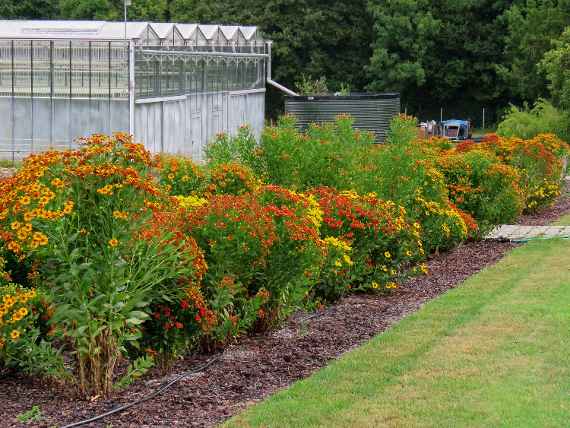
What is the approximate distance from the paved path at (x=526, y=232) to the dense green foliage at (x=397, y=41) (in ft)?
115

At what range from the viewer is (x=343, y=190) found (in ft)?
39.9

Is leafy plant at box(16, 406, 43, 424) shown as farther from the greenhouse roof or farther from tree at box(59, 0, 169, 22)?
tree at box(59, 0, 169, 22)

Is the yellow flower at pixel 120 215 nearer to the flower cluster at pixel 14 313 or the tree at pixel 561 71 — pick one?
the flower cluster at pixel 14 313

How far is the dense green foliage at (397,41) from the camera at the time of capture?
53.2 m

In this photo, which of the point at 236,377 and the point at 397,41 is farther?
the point at 397,41

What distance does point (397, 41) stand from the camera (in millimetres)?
54094

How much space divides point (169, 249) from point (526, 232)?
1102cm

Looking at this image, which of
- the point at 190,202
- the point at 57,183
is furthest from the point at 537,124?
the point at 57,183

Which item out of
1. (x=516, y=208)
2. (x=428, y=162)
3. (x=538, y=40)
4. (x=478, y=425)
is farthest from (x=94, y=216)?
(x=538, y=40)

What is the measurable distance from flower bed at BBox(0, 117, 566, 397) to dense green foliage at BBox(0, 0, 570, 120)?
41.8m

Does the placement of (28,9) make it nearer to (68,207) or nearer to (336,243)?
(336,243)

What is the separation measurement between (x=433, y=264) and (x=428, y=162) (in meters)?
1.74

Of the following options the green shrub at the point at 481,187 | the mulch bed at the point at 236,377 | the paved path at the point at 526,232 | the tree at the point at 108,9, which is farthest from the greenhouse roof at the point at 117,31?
the tree at the point at 108,9

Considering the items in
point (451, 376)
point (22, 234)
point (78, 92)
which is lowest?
point (451, 376)
